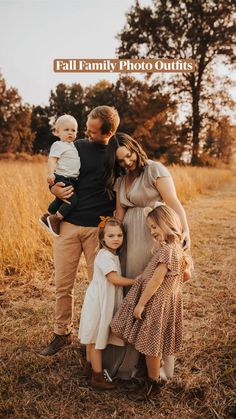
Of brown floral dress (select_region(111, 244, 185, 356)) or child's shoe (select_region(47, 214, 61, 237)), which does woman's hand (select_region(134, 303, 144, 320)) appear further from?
child's shoe (select_region(47, 214, 61, 237))

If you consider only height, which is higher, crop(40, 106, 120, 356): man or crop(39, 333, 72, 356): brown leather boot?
crop(40, 106, 120, 356): man

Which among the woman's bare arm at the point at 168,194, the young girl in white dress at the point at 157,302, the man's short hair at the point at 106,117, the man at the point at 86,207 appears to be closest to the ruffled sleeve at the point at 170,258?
the young girl in white dress at the point at 157,302

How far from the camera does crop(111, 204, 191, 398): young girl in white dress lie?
219 centimetres

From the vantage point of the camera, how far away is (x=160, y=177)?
7.87 feet

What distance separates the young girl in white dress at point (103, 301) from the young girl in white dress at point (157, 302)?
0.09 m

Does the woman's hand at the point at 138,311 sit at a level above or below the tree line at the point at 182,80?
below

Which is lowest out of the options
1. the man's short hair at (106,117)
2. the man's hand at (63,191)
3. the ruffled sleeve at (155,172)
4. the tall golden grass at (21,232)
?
the tall golden grass at (21,232)

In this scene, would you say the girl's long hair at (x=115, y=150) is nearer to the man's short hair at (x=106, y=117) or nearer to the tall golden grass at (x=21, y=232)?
the man's short hair at (x=106, y=117)

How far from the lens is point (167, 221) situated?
222cm

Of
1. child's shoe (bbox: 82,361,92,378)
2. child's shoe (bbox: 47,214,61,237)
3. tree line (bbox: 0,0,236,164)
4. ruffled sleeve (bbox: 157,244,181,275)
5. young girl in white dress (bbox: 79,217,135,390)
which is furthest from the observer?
tree line (bbox: 0,0,236,164)

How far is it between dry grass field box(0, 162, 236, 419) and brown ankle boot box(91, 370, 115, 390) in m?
0.05

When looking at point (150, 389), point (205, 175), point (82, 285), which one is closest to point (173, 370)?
point (150, 389)

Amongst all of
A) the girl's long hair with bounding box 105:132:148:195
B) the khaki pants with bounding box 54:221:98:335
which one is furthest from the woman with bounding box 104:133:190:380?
the khaki pants with bounding box 54:221:98:335

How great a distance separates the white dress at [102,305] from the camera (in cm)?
238
